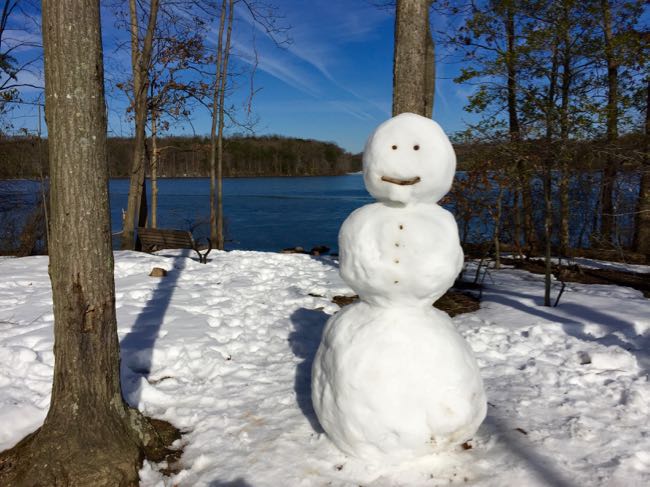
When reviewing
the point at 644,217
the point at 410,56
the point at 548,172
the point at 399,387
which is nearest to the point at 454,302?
the point at 548,172

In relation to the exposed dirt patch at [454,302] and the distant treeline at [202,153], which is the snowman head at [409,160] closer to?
the distant treeline at [202,153]

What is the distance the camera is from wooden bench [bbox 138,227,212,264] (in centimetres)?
911

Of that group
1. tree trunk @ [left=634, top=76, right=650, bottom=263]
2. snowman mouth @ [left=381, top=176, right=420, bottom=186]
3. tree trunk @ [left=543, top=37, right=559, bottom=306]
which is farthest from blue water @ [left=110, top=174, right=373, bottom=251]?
snowman mouth @ [left=381, top=176, right=420, bottom=186]

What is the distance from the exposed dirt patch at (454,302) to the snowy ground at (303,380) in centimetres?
18

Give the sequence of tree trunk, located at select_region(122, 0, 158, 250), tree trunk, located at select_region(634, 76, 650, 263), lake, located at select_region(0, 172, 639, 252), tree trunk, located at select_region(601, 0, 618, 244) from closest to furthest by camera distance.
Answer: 1. tree trunk, located at select_region(601, 0, 618, 244)
2. lake, located at select_region(0, 172, 639, 252)
3. tree trunk, located at select_region(634, 76, 650, 263)
4. tree trunk, located at select_region(122, 0, 158, 250)

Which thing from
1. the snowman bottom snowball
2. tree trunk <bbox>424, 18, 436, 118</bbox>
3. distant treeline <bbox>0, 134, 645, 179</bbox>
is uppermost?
tree trunk <bbox>424, 18, 436, 118</bbox>

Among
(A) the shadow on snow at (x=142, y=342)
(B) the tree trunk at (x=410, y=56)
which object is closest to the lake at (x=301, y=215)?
(B) the tree trunk at (x=410, y=56)

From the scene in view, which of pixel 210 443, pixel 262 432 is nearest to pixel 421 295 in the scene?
pixel 262 432

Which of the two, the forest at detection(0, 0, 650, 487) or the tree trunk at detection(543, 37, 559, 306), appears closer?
the forest at detection(0, 0, 650, 487)

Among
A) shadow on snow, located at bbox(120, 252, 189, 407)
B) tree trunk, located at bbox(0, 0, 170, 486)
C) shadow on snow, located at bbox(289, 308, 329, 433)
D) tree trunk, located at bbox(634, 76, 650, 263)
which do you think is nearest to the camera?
tree trunk, located at bbox(0, 0, 170, 486)

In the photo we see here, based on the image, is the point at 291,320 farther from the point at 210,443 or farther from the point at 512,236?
the point at 512,236

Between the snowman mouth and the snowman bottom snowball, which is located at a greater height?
the snowman mouth

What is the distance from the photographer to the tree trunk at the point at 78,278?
2381 millimetres

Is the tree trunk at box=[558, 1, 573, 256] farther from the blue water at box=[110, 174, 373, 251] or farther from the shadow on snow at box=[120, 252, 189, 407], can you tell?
the blue water at box=[110, 174, 373, 251]
